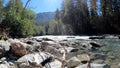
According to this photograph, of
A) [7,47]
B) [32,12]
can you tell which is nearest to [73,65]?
[7,47]

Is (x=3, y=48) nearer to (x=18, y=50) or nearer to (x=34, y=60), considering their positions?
(x=18, y=50)

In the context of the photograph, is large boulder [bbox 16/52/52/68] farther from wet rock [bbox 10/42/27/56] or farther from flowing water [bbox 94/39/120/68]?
flowing water [bbox 94/39/120/68]

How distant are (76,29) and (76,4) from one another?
31.8ft

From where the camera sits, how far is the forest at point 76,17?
38.3 meters

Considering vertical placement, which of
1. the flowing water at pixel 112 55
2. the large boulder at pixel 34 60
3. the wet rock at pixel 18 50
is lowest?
the flowing water at pixel 112 55

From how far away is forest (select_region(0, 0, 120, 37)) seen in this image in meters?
38.3

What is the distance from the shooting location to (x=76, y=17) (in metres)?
73.5

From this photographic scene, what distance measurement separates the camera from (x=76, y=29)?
70.9 meters

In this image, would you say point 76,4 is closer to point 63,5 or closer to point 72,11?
point 72,11

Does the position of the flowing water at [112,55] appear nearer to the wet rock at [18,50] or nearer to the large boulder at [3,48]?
the wet rock at [18,50]

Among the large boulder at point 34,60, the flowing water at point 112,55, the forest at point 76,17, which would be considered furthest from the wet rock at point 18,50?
the forest at point 76,17

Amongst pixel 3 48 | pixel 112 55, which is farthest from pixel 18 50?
pixel 112 55

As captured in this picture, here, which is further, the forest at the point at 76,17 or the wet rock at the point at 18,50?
the forest at the point at 76,17

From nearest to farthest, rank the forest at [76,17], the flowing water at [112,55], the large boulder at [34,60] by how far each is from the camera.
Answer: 1. the large boulder at [34,60]
2. the flowing water at [112,55]
3. the forest at [76,17]
